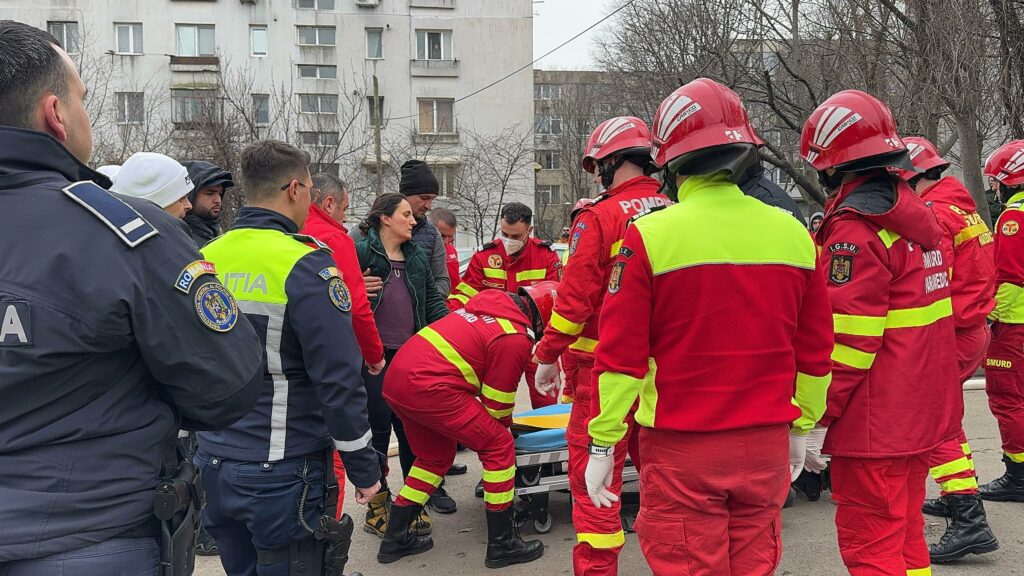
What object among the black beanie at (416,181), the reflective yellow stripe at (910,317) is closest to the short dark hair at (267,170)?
the reflective yellow stripe at (910,317)

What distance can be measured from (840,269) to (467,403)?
7.01 feet

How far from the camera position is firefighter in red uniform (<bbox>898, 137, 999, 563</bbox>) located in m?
4.14

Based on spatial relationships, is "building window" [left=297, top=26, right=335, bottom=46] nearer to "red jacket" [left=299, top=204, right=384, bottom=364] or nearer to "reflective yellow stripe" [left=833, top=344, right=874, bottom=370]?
"red jacket" [left=299, top=204, right=384, bottom=364]

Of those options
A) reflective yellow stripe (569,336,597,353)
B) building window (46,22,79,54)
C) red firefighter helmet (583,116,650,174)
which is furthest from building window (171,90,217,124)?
reflective yellow stripe (569,336,597,353)

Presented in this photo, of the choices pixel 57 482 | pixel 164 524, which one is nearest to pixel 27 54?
pixel 57 482

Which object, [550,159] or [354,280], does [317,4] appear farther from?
[354,280]

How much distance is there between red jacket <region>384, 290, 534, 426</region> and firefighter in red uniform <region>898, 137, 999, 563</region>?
220cm

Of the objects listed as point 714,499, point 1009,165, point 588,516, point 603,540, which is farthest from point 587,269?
point 1009,165

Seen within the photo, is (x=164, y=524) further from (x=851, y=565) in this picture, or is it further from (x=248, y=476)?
(x=851, y=565)

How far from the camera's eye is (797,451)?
9.46 ft

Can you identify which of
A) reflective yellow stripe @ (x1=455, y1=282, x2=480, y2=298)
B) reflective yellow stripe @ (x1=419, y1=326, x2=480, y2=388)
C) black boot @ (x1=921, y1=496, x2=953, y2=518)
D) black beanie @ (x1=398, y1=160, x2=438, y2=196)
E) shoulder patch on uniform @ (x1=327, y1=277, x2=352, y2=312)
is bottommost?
black boot @ (x1=921, y1=496, x2=953, y2=518)

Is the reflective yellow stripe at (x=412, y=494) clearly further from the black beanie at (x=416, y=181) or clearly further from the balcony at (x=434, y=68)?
the balcony at (x=434, y=68)

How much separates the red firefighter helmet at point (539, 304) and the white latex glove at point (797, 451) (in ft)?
6.53

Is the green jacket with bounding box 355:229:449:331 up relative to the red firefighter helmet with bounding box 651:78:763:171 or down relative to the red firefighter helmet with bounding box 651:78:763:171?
down
